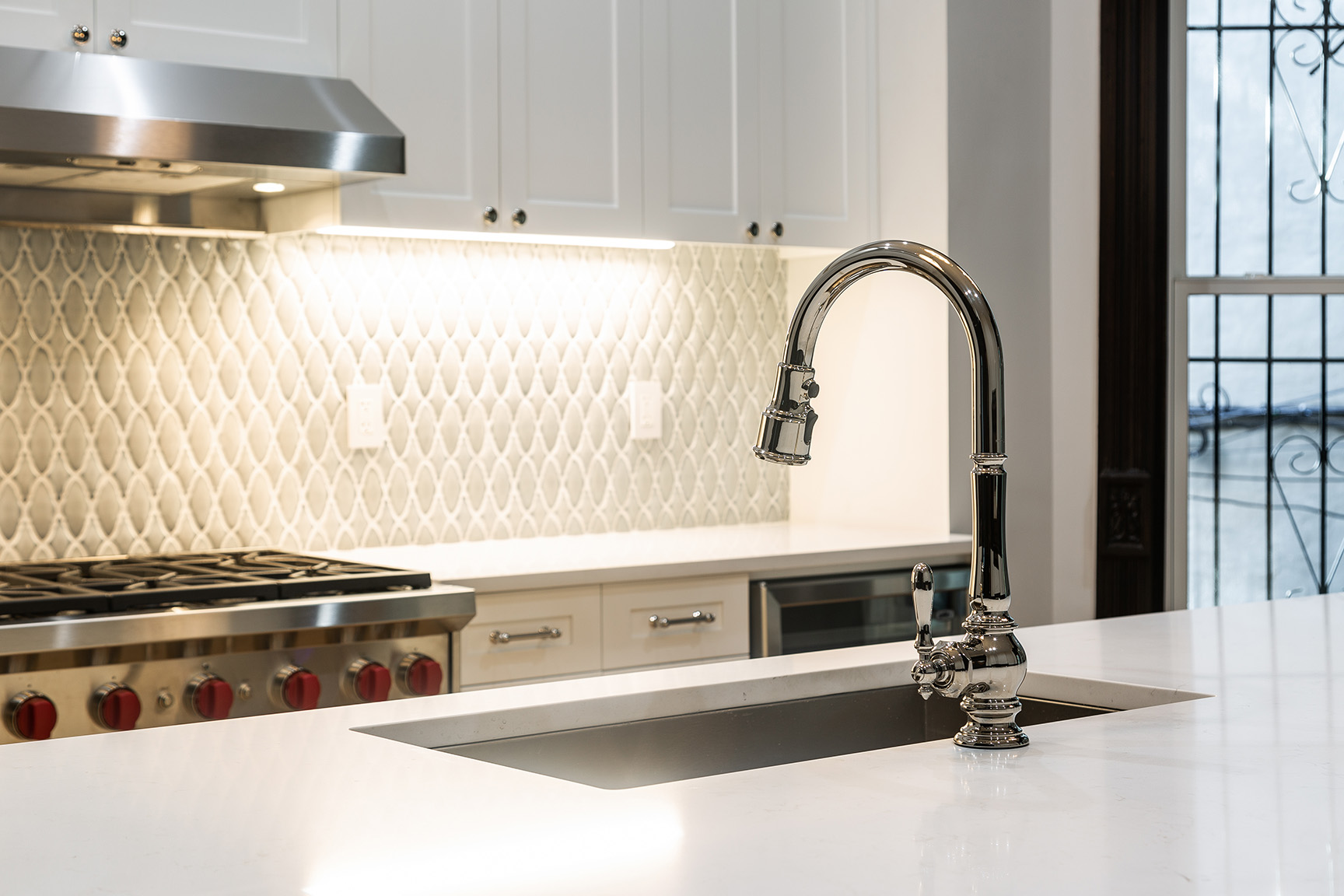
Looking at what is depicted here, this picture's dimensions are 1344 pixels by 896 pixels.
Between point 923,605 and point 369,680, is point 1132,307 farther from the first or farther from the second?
point 923,605

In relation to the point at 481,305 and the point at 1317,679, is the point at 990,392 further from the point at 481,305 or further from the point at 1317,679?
the point at 481,305

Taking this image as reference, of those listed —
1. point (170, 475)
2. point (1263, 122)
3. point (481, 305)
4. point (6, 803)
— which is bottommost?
point (6, 803)

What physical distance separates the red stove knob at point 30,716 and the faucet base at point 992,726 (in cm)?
144

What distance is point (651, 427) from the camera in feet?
11.5

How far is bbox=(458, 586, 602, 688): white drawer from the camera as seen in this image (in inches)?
99.8

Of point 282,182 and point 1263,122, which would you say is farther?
point 1263,122

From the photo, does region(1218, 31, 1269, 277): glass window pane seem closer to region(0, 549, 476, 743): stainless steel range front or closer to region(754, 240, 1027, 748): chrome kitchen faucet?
region(0, 549, 476, 743): stainless steel range front

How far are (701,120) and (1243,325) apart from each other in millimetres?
1523

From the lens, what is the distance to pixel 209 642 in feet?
7.14

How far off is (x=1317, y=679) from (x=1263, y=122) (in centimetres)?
247

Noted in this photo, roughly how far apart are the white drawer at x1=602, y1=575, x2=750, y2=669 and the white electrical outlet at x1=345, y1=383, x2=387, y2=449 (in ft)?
2.45

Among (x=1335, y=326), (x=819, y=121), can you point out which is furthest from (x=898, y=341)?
(x=1335, y=326)

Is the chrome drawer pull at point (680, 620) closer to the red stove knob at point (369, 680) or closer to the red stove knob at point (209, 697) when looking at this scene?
the red stove knob at point (369, 680)

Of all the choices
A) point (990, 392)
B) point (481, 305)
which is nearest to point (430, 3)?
point (481, 305)
